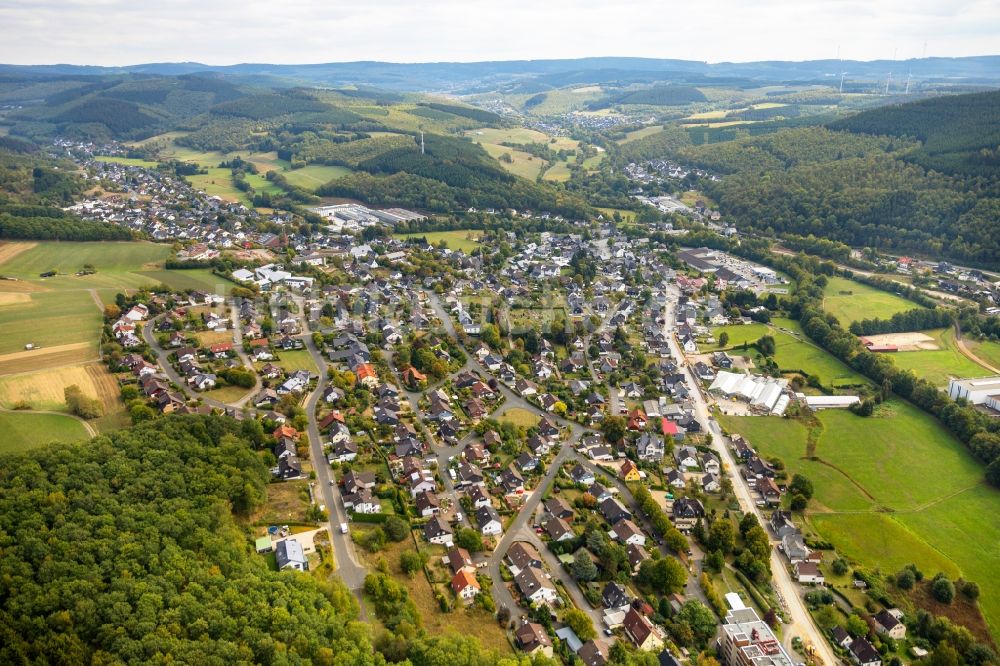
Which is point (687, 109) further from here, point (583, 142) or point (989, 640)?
point (989, 640)

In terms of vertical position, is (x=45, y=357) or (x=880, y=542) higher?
(x=45, y=357)

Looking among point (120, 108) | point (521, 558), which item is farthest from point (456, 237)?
point (120, 108)

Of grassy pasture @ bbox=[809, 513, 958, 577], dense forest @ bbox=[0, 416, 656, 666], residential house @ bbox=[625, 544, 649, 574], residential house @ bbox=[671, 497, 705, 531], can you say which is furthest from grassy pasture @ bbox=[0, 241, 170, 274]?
grassy pasture @ bbox=[809, 513, 958, 577]

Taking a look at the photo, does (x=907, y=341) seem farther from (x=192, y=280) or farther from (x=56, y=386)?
(x=192, y=280)

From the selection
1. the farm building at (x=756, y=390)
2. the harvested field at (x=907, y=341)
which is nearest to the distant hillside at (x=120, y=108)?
the farm building at (x=756, y=390)

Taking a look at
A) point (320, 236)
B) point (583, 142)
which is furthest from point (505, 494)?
point (583, 142)

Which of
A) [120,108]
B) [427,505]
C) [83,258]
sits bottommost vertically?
[427,505]

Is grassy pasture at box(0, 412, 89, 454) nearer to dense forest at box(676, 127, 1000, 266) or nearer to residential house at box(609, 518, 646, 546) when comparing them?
residential house at box(609, 518, 646, 546)
